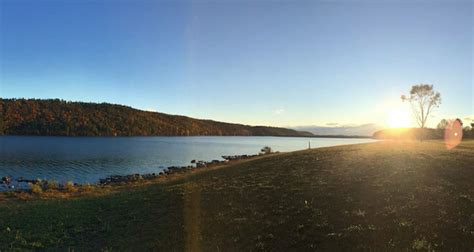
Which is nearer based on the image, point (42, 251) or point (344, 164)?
point (42, 251)

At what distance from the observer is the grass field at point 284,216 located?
1109 cm

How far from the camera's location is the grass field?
36.4ft

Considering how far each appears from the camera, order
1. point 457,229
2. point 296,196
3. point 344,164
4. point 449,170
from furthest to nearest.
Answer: point 344,164 → point 449,170 → point 296,196 → point 457,229

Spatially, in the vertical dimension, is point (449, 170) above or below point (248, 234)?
above

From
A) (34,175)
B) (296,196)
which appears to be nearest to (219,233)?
(296,196)

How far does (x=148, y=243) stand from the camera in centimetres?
1243

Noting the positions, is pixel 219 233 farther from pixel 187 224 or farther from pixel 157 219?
pixel 157 219

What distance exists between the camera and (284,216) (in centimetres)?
1405

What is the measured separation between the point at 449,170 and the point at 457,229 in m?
12.1

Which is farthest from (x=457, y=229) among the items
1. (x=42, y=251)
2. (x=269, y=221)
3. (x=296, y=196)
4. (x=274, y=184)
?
(x=42, y=251)

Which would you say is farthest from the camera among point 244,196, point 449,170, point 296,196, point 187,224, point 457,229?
point 449,170

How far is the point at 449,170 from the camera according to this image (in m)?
21.4

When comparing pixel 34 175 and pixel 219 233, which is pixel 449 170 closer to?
pixel 219 233

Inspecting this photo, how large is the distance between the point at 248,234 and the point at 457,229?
6.83 metres
